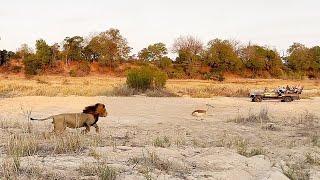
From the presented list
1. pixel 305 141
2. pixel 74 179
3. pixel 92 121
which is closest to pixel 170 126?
pixel 92 121

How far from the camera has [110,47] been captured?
69625 millimetres

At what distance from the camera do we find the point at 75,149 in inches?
303

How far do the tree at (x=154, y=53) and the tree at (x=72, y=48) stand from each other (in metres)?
10.4

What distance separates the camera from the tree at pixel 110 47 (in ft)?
227

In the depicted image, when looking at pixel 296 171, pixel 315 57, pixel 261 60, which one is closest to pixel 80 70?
pixel 261 60

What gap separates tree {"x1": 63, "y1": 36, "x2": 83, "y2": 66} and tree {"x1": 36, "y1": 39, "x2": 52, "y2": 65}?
130 inches

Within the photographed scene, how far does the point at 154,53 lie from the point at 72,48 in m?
13.1

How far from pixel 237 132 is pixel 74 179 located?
6.52m

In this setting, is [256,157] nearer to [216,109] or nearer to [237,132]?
[237,132]

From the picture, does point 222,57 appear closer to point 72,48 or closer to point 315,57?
point 315,57

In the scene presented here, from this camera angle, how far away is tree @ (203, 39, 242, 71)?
70438 millimetres

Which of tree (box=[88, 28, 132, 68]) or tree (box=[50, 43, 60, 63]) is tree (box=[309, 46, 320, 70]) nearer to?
tree (box=[88, 28, 132, 68])

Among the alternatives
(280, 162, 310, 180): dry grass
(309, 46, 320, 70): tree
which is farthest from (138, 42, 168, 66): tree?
(280, 162, 310, 180): dry grass

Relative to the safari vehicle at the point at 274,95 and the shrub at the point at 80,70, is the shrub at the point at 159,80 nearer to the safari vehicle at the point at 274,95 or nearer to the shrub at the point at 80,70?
the safari vehicle at the point at 274,95
